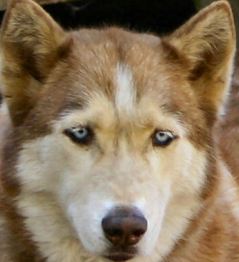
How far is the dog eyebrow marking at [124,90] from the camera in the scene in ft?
13.3

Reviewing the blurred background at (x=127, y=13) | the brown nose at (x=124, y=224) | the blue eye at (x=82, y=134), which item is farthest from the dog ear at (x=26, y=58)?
the blurred background at (x=127, y=13)

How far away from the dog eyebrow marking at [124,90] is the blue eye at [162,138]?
0.16 m

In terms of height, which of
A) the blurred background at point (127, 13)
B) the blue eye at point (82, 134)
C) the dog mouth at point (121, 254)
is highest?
the blue eye at point (82, 134)

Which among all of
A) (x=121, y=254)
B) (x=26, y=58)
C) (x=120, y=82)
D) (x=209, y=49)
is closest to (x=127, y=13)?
(x=209, y=49)

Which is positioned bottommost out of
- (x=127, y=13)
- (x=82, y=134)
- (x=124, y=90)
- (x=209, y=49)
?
(x=127, y=13)

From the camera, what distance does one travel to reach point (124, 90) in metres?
4.09

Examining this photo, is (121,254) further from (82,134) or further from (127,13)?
(127,13)

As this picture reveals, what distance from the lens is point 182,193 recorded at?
169 inches

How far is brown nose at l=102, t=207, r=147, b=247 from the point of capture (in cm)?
380

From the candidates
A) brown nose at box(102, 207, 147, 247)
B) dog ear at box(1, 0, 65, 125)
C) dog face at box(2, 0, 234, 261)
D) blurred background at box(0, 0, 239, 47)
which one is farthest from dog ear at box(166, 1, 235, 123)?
blurred background at box(0, 0, 239, 47)

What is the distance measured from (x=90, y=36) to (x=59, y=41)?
7.4 inches

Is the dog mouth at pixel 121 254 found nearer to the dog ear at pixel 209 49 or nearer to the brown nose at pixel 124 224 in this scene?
the brown nose at pixel 124 224

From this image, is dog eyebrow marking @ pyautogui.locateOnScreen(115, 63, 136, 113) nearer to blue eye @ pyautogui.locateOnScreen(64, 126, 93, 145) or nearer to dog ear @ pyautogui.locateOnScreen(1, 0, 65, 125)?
blue eye @ pyautogui.locateOnScreen(64, 126, 93, 145)

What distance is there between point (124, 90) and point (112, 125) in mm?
166
